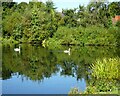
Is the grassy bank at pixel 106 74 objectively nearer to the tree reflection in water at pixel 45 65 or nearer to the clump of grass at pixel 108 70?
the clump of grass at pixel 108 70

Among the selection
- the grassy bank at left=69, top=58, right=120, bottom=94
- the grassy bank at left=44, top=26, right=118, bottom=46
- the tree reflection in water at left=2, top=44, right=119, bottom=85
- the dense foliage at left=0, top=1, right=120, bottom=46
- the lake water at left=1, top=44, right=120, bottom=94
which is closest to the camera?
the grassy bank at left=69, top=58, right=120, bottom=94

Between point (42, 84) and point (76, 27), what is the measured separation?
18101 millimetres

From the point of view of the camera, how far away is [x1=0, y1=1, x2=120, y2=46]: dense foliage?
2772 centimetres

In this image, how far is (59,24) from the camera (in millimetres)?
29859

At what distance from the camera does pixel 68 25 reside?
3008cm

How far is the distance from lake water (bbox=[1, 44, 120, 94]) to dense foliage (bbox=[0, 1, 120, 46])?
21.2ft

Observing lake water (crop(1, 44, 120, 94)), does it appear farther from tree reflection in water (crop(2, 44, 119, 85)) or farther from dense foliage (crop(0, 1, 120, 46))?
dense foliage (crop(0, 1, 120, 46))

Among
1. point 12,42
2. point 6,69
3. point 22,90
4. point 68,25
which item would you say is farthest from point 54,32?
point 22,90

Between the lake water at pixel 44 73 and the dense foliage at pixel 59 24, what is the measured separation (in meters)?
6.45

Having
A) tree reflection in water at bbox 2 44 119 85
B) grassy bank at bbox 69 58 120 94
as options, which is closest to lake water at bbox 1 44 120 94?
tree reflection in water at bbox 2 44 119 85

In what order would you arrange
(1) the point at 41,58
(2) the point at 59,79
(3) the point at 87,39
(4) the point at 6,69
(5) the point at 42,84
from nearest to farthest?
1. (5) the point at 42,84
2. (2) the point at 59,79
3. (4) the point at 6,69
4. (1) the point at 41,58
5. (3) the point at 87,39

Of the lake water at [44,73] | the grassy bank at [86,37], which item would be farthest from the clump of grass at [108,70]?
the grassy bank at [86,37]

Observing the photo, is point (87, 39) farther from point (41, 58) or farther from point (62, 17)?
point (41, 58)

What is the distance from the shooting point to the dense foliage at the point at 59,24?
90.9ft
